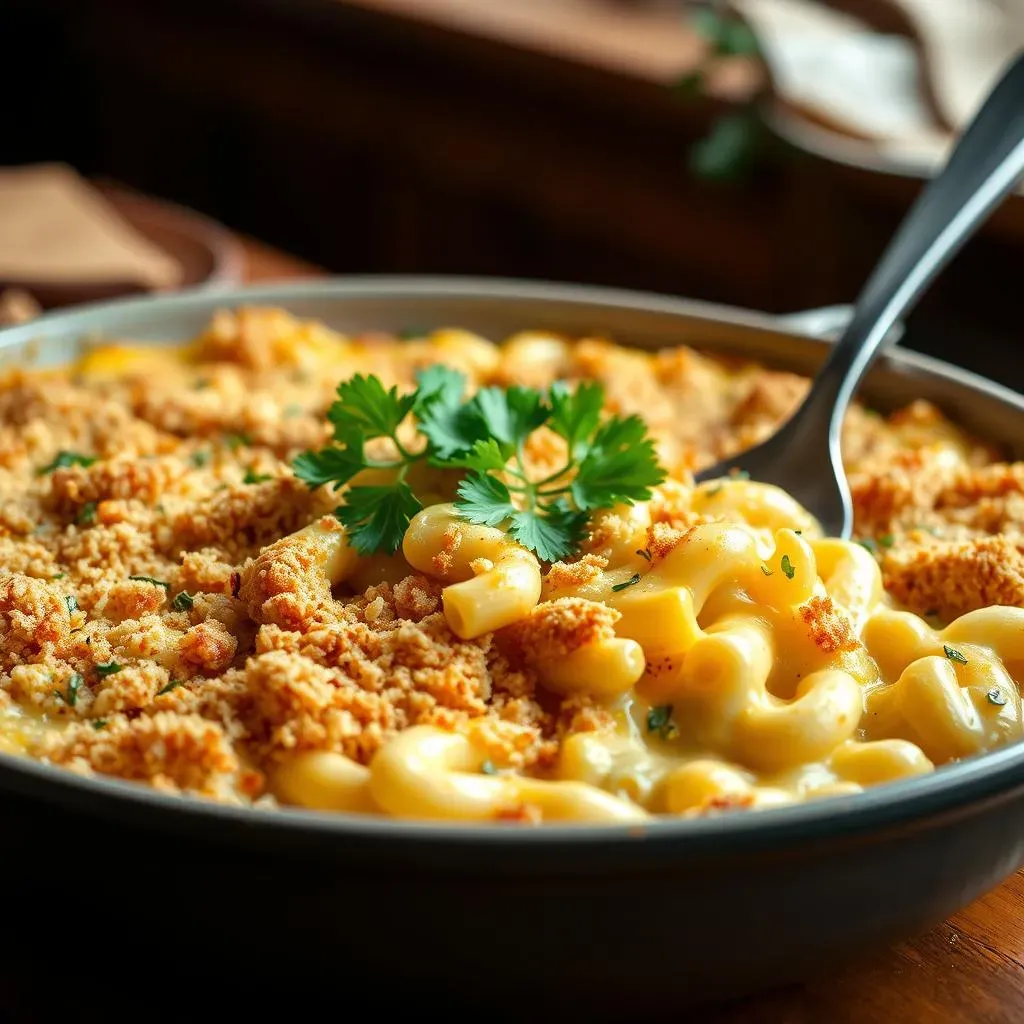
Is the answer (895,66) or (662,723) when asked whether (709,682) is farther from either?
(895,66)

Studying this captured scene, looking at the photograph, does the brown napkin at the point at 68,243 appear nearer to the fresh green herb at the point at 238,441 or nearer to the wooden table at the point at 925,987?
the fresh green herb at the point at 238,441

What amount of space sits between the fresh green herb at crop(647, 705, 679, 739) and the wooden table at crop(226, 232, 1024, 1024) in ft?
0.71

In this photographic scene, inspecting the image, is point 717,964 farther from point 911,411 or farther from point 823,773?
point 911,411

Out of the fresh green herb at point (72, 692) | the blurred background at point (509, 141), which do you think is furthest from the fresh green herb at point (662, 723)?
the blurred background at point (509, 141)

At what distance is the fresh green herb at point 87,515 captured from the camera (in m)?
1.48

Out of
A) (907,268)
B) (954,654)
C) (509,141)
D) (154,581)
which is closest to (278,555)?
(154,581)

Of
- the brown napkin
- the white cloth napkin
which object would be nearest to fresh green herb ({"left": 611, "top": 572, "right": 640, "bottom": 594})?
the brown napkin

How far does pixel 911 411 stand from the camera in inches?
74.2

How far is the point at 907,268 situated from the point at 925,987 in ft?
3.20

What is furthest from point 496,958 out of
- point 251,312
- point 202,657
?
point 251,312

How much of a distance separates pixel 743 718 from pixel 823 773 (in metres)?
0.08

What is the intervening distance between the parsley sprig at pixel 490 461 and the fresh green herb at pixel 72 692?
0.28m

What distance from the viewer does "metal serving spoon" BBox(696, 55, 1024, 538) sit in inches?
67.3

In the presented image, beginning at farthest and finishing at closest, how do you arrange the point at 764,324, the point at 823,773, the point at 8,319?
1. the point at 8,319
2. the point at 764,324
3. the point at 823,773
